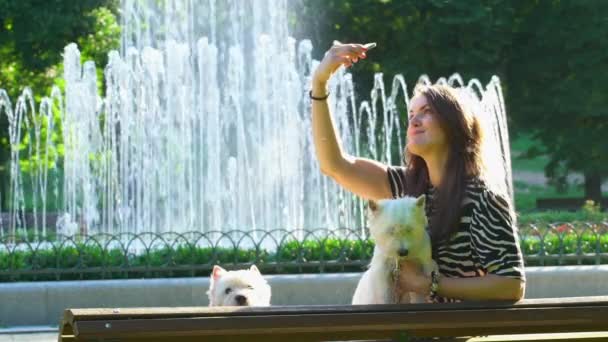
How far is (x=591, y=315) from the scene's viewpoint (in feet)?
12.5

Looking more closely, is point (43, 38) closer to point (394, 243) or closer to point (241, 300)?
point (241, 300)

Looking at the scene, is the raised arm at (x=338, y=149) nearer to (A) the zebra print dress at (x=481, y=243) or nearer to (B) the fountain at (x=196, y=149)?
(A) the zebra print dress at (x=481, y=243)

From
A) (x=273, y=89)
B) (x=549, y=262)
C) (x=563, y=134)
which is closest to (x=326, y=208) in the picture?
(x=273, y=89)

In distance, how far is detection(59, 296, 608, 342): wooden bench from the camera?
3484 mm

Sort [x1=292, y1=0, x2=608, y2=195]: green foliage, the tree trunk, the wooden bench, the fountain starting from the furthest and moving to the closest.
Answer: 1. the tree trunk
2. [x1=292, y1=0, x2=608, y2=195]: green foliage
3. the fountain
4. the wooden bench

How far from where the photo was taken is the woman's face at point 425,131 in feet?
13.1

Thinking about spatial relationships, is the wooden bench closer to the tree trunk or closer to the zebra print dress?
the zebra print dress

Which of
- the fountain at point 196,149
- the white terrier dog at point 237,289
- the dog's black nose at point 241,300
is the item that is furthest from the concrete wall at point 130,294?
the fountain at point 196,149

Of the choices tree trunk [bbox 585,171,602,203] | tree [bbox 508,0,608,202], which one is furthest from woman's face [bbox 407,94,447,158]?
tree trunk [bbox 585,171,602,203]

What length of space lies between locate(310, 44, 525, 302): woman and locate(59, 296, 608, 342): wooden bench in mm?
109

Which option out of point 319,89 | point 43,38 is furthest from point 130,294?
point 43,38

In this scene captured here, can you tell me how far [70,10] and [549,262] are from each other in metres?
18.0

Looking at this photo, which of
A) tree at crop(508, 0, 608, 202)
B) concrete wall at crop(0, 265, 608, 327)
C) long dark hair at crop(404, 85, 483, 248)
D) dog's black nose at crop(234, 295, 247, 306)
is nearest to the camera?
long dark hair at crop(404, 85, 483, 248)

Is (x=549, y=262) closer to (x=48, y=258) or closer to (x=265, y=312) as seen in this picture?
(x=48, y=258)
